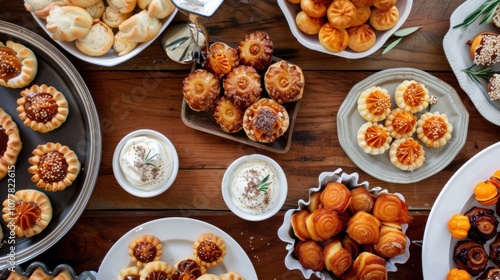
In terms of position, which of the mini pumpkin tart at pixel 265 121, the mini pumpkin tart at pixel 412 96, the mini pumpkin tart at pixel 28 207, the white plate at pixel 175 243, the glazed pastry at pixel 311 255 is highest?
the mini pumpkin tart at pixel 412 96

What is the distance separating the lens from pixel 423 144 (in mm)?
2115

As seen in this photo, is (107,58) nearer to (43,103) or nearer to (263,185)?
(43,103)

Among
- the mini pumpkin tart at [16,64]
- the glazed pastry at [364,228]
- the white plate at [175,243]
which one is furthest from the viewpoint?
the white plate at [175,243]

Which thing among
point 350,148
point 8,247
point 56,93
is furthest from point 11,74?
point 350,148

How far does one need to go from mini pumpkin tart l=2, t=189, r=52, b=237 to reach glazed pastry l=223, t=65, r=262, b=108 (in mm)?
824

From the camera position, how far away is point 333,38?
6.36ft

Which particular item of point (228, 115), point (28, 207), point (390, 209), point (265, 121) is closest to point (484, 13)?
point (390, 209)

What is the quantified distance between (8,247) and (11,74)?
0.68 m

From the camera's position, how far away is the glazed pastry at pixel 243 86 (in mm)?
1962

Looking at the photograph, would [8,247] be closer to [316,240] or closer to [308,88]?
[316,240]

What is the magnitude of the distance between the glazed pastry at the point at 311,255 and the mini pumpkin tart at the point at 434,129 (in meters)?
0.62

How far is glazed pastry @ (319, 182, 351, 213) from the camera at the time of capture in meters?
1.84

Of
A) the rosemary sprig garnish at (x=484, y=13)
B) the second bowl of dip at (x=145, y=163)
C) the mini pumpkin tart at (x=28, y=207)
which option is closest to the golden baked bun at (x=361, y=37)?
the rosemary sprig garnish at (x=484, y=13)

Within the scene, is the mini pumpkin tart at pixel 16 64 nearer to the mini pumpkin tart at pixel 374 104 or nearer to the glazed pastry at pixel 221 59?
the glazed pastry at pixel 221 59
